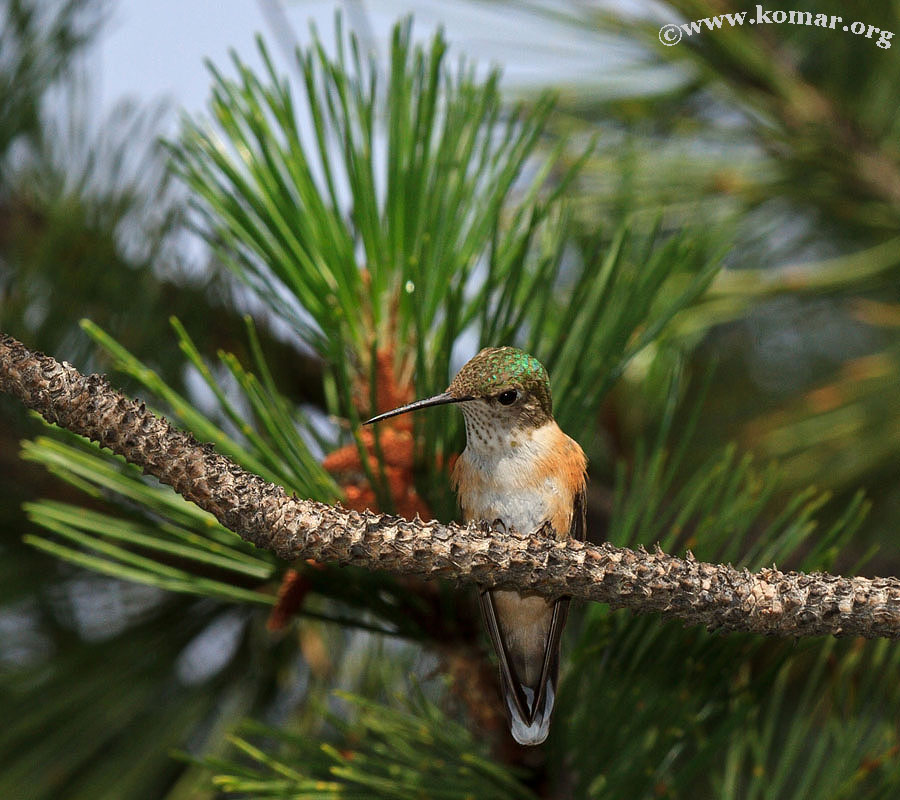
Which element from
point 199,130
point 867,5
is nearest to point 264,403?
point 199,130

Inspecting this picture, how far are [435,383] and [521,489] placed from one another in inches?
9.6

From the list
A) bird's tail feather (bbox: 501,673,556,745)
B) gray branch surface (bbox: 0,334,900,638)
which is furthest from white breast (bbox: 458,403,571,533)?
gray branch surface (bbox: 0,334,900,638)

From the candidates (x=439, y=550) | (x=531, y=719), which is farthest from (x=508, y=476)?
(x=439, y=550)

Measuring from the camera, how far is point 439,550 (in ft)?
3.15

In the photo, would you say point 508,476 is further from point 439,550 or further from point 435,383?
point 439,550

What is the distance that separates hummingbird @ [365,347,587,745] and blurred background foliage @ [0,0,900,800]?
0.17ft

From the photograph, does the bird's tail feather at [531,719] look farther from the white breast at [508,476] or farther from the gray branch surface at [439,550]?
the gray branch surface at [439,550]

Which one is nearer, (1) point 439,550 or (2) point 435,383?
(1) point 439,550

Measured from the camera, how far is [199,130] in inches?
58.2

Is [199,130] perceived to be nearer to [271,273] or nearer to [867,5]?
[271,273]

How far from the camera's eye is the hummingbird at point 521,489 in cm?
126

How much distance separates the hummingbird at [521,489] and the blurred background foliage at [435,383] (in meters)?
0.05

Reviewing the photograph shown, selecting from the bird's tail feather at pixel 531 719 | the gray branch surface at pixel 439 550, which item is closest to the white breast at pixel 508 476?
the bird's tail feather at pixel 531 719

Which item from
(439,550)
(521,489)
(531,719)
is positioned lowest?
(531,719)
